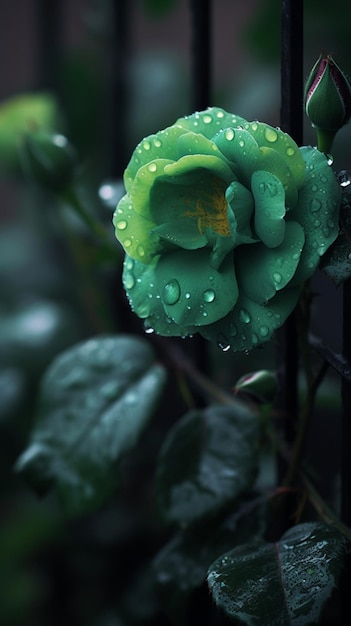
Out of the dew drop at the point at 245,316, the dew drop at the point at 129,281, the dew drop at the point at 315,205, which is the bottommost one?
the dew drop at the point at 245,316

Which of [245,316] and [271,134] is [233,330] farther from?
[271,134]

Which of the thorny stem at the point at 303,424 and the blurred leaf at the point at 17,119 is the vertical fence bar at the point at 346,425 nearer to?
the thorny stem at the point at 303,424

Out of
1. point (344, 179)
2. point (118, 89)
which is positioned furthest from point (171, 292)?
point (118, 89)

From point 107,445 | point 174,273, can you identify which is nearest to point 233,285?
point 174,273

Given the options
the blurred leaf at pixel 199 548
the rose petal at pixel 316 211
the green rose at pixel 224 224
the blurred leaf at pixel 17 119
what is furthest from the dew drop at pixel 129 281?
the blurred leaf at pixel 17 119

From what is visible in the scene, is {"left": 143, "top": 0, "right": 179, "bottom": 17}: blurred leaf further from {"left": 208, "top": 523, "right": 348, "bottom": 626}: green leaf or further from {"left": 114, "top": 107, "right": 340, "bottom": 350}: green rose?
{"left": 208, "top": 523, "right": 348, "bottom": 626}: green leaf

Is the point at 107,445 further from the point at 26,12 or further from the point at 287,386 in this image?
the point at 26,12

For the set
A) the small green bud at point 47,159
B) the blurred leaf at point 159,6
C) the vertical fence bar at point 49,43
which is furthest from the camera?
the vertical fence bar at point 49,43
